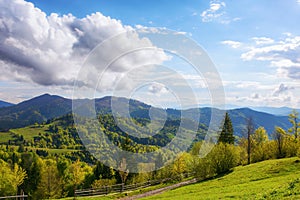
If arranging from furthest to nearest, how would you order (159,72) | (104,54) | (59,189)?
(59,189), (159,72), (104,54)

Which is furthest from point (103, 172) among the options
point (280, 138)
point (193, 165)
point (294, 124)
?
point (294, 124)

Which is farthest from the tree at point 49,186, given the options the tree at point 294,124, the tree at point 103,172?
the tree at point 294,124

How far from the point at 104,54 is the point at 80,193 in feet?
102

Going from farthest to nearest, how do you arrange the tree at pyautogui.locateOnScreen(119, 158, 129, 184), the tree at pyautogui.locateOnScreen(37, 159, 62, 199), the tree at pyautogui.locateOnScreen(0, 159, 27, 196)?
the tree at pyautogui.locateOnScreen(37, 159, 62, 199) → the tree at pyautogui.locateOnScreen(0, 159, 27, 196) → the tree at pyautogui.locateOnScreen(119, 158, 129, 184)

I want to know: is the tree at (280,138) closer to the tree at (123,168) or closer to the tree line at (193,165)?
the tree line at (193,165)

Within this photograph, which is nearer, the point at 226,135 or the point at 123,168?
the point at 123,168

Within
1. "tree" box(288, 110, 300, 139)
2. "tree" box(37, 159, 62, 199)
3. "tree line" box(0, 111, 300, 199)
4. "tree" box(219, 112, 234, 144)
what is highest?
"tree" box(288, 110, 300, 139)

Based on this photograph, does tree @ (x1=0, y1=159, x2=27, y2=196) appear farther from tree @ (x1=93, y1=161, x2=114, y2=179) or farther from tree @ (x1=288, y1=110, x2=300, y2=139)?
tree @ (x1=288, y1=110, x2=300, y2=139)

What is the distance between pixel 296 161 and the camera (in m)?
43.3

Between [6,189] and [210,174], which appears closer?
[210,174]

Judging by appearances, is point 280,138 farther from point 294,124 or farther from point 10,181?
point 10,181

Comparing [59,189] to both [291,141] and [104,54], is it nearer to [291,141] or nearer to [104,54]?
[291,141]

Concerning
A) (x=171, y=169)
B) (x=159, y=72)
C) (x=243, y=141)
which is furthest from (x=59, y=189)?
(x=159, y=72)

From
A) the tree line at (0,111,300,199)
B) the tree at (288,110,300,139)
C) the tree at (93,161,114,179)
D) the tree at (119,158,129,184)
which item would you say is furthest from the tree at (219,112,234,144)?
the tree at (93,161,114,179)
